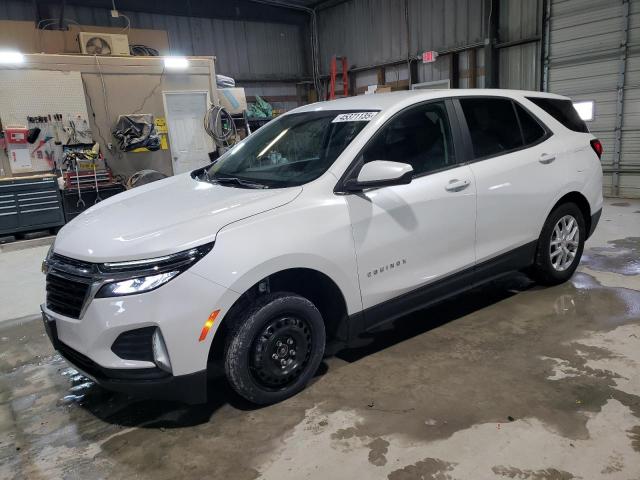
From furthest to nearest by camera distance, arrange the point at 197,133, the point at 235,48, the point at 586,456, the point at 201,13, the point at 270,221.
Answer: the point at 235,48
the point at 201,13
the point at 197,133
the point at 270,221
the point at 586,456

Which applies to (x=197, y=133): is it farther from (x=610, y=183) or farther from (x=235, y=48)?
(x=610, y=183)

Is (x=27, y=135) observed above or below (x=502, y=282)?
above

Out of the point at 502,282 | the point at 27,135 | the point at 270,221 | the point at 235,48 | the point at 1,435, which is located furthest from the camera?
the point at 235,48

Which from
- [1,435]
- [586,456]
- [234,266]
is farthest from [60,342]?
[586,456]

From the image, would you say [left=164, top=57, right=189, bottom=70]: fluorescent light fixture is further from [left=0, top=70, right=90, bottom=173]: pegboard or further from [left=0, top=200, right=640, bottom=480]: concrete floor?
[left=0, top=200, right=640, bottom=480]: concrete floor

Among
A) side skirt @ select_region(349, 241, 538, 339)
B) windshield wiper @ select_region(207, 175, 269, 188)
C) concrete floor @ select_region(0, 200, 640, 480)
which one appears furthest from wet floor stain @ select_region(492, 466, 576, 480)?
windshield wiper @ select_region(207, 175, 269, 188)

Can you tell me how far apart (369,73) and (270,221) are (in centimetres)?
1159

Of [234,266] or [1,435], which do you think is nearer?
[234,266]

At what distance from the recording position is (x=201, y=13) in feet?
40.4

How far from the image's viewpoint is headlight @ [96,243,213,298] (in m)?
2.05

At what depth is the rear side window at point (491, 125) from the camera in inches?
125

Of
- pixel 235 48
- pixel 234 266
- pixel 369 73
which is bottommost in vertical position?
pixel 234 266

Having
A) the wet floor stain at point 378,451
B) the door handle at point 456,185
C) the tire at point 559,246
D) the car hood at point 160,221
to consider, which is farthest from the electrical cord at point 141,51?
the wet floor stain at point 378,451

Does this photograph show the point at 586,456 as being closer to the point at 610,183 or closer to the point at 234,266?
the point at 234,266
